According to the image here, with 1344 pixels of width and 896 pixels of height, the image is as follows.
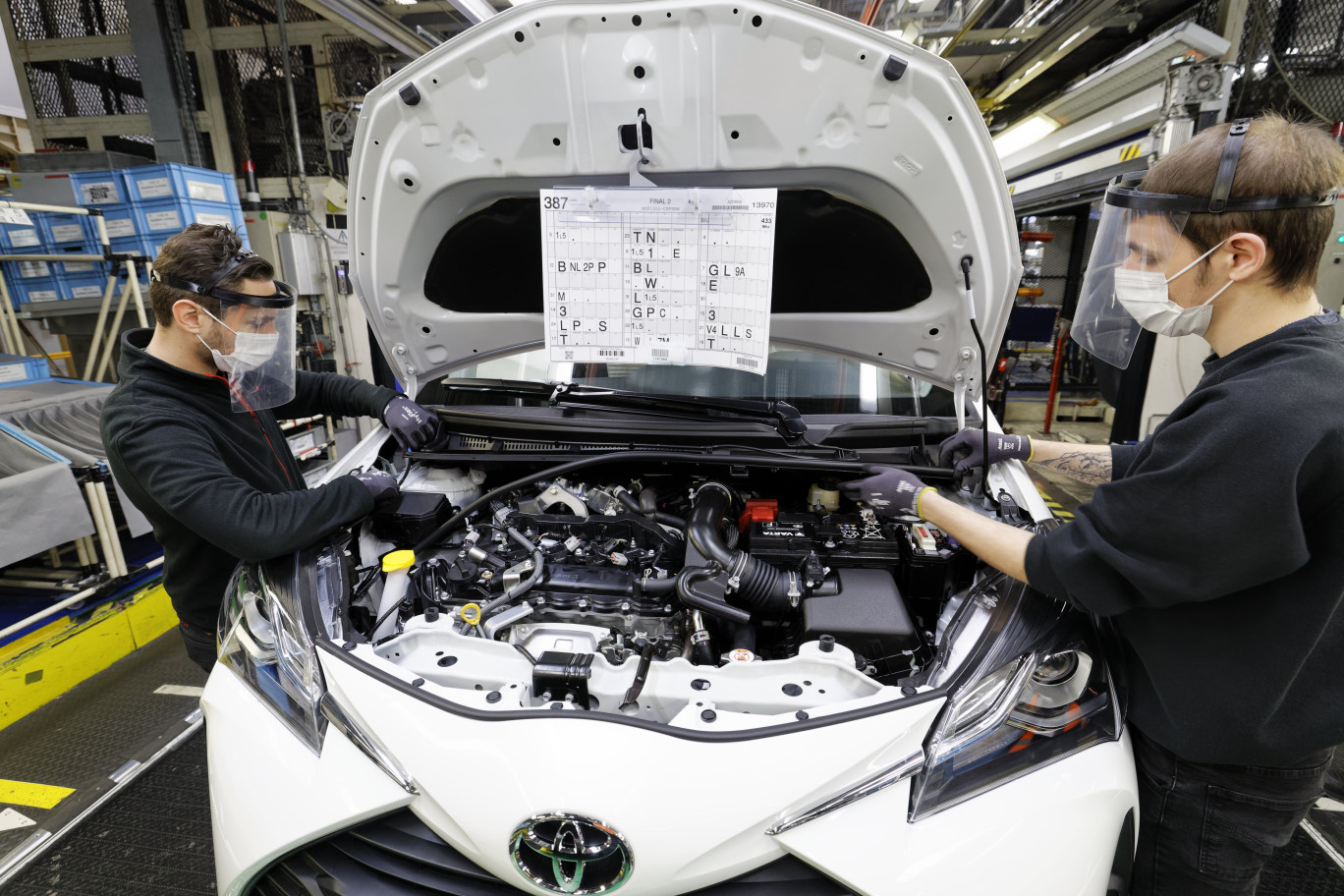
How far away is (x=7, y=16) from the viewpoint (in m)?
6.13

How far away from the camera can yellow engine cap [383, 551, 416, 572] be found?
155cm

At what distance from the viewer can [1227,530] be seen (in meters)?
0.95

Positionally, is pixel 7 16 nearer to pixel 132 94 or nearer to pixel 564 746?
pixel 132 94

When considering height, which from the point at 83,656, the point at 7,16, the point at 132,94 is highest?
the point at 7,16

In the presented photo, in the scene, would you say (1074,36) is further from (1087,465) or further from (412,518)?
(412,518)

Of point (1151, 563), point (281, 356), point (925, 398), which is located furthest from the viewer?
point (925, 398)

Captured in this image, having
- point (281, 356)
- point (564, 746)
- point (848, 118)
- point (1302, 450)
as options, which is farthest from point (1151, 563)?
point (281, 356)

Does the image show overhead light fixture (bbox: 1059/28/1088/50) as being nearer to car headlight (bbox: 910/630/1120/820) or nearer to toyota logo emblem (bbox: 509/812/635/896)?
car headlight (bbox: 910/630/1120/820)

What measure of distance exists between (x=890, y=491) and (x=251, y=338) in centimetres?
166

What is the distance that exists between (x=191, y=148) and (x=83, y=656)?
420cm

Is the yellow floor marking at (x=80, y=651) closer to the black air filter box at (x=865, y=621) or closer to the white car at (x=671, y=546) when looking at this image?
the white car at (x=671, y=546)

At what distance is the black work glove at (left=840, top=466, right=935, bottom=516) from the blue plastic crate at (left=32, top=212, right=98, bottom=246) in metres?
5.13

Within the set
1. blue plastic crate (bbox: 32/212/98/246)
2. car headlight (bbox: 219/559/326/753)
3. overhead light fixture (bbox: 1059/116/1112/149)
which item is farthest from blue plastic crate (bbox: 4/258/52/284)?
overhead light fixture (bbox: 1059/116/1112/149)

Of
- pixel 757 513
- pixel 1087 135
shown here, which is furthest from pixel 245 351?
pixel 1087 135
